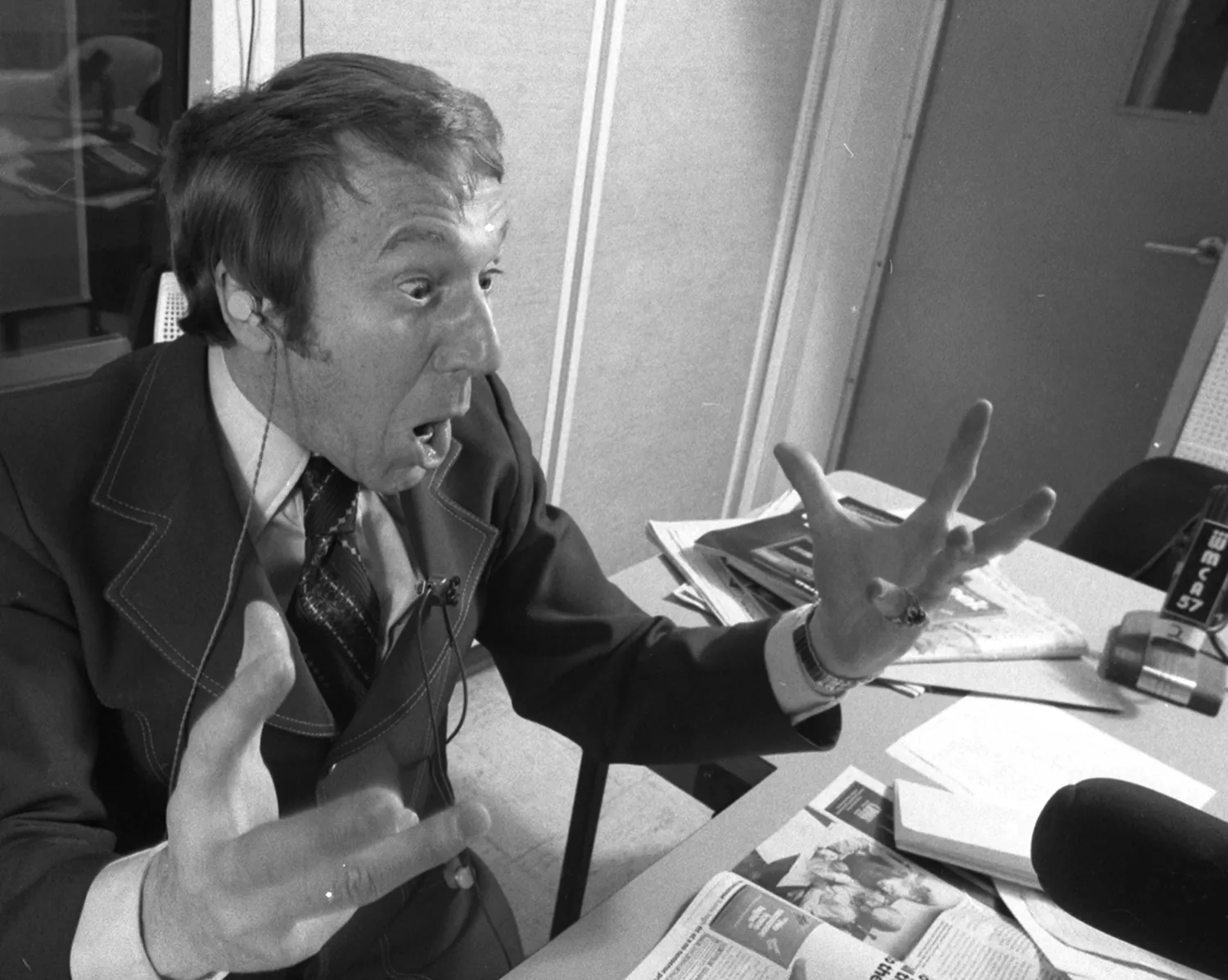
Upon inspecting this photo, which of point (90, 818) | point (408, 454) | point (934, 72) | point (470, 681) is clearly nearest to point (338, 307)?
point (408, 454)

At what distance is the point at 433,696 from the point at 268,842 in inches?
16.1

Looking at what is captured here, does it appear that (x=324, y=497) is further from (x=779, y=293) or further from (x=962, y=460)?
(x=779, y=293)

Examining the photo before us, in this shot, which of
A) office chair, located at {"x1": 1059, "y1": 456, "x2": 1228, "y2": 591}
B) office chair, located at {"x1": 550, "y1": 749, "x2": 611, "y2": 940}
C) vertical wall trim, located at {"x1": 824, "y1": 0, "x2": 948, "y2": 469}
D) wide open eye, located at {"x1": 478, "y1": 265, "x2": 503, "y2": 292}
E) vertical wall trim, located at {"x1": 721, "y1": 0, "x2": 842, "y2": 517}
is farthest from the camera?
vertical wall trim, located at {"x1": 824, "y1": 0, "x2": 948, "y2": 469}

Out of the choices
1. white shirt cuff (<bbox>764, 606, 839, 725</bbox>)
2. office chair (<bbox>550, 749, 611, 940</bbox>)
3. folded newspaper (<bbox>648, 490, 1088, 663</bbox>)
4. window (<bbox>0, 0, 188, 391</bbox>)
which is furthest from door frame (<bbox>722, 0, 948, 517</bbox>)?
white shirt cuff (<bbox>764, 606, 839, 725</bbox>)

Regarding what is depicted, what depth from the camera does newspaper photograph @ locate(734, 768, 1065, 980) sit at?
83 cm

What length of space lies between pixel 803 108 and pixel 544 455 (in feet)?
3.65

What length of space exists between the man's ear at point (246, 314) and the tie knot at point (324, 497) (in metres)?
0.12

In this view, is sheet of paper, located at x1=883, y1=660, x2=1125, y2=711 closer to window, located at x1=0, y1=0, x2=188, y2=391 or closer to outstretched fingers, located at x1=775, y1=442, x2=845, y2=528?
outstretched fingers, located at x1=775, y1=442, x2=845, y2=528

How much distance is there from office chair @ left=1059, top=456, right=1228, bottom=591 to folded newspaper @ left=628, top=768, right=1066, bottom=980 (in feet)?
3.50

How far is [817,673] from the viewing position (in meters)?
0.96

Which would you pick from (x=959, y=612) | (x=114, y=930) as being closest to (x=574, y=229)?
(x=959, y=612)

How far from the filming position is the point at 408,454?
880 mm

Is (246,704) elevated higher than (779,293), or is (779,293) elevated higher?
(246,704)

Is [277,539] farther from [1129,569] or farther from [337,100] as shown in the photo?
[1129,569]
